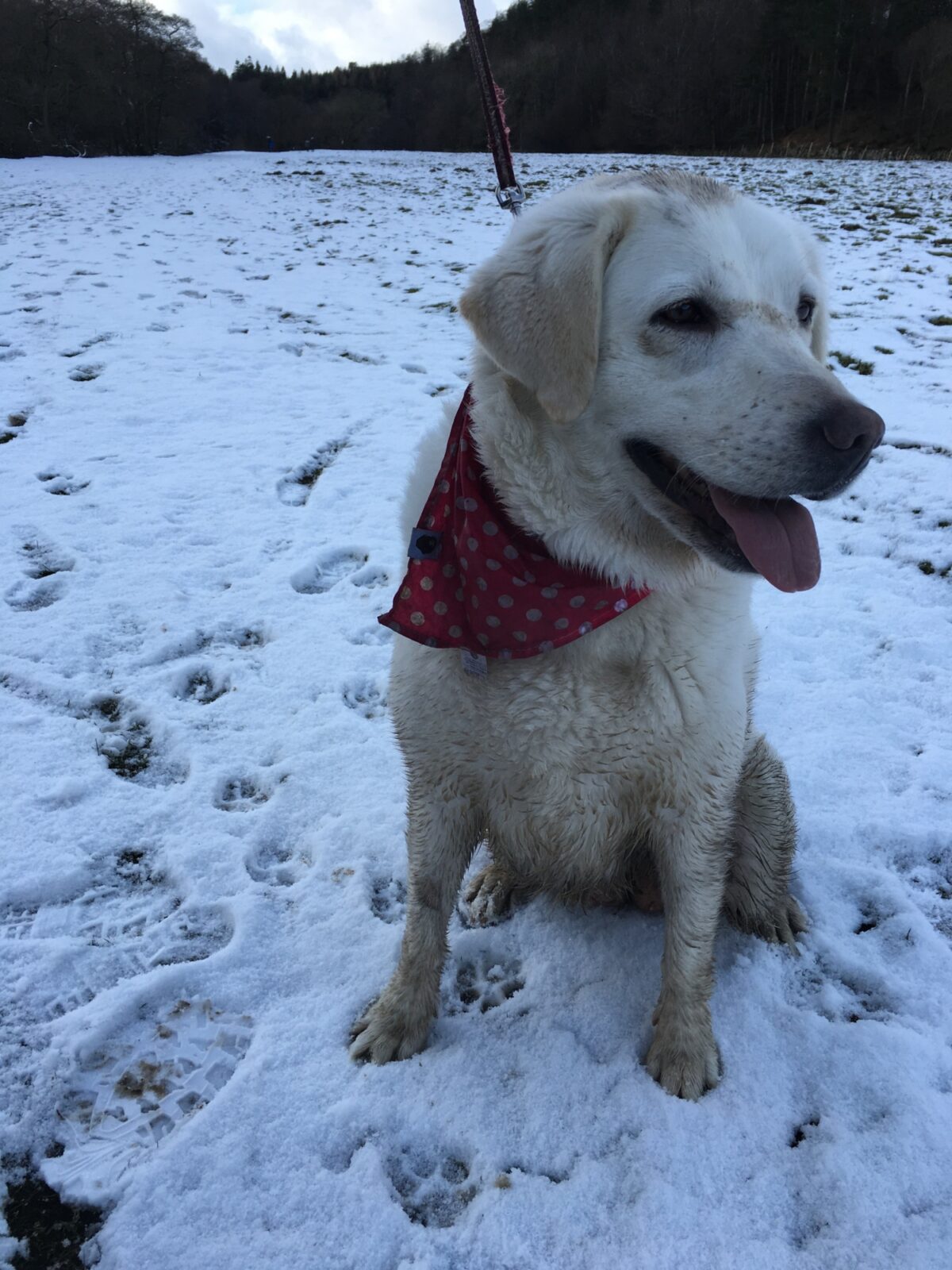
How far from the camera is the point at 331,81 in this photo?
196 feet

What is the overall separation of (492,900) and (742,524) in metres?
1.27

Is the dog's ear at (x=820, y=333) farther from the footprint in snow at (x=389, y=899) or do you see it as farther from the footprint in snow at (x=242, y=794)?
the footprint in snow at (x=242, y=794)

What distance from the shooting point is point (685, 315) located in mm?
1468

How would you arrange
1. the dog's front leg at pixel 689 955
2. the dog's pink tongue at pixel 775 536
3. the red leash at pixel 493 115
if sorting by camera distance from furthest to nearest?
1. the red leash at pixel 493 115
2. the dog's front leg at pixel 689 955
3. the dog's pink tongue at pixel 775 536

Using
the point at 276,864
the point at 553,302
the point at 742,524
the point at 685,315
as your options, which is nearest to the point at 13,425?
the point at 276,864

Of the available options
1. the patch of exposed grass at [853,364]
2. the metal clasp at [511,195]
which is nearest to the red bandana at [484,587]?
the metal clasp at [511,195]

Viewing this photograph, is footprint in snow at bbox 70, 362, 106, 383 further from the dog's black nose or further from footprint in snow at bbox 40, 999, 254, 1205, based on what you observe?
the dog's black nose

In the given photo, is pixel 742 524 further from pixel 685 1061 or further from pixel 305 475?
pixel 305 475

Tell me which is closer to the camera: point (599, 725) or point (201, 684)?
point (599, 725)

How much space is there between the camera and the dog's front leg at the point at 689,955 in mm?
1698

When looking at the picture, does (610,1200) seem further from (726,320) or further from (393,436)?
(393,436)

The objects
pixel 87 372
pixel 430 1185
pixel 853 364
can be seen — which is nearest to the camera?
pixel 430 1185

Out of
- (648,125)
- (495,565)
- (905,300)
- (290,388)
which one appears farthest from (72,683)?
(648,125)

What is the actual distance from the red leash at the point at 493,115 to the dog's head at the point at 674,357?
1.12 m
